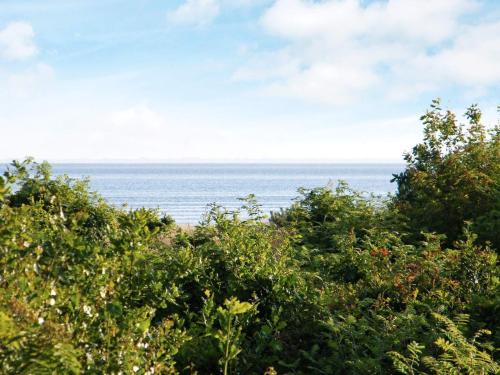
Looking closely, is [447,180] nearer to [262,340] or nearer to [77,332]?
[262,340]

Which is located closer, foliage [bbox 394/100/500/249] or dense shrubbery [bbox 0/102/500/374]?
dense shrubbery [bbox 0/102/500/374]

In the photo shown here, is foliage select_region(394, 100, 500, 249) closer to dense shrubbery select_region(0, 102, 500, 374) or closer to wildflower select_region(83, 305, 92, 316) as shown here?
dense shrubbery select_region(0, 102, 500, 374)

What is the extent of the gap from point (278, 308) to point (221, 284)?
0.81m

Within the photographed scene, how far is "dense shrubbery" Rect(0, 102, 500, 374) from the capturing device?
4754mm

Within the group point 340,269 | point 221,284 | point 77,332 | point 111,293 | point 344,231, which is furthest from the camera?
point 344,231

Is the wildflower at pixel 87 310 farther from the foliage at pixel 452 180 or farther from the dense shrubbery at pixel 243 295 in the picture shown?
the foliage at pixel 452 180

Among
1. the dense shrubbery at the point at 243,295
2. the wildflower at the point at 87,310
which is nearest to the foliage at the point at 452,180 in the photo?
the dense shrubbery at the point at 243,295

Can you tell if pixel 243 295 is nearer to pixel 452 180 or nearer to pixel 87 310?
pixel 87 310

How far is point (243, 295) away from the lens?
25.6 feet

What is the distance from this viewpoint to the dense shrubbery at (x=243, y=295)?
187 inches

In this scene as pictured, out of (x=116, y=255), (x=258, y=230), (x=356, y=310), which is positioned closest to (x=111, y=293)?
(x=116, y=255)

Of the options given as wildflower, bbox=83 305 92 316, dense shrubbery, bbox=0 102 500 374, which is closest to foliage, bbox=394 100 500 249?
dense shrubbery, bbox=0 102 500 374

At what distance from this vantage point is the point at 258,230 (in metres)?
9.66

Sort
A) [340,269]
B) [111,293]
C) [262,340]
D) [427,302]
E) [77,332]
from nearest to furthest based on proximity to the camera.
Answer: [77,332], [111,293], [262,340], [427,302], [340,269]
